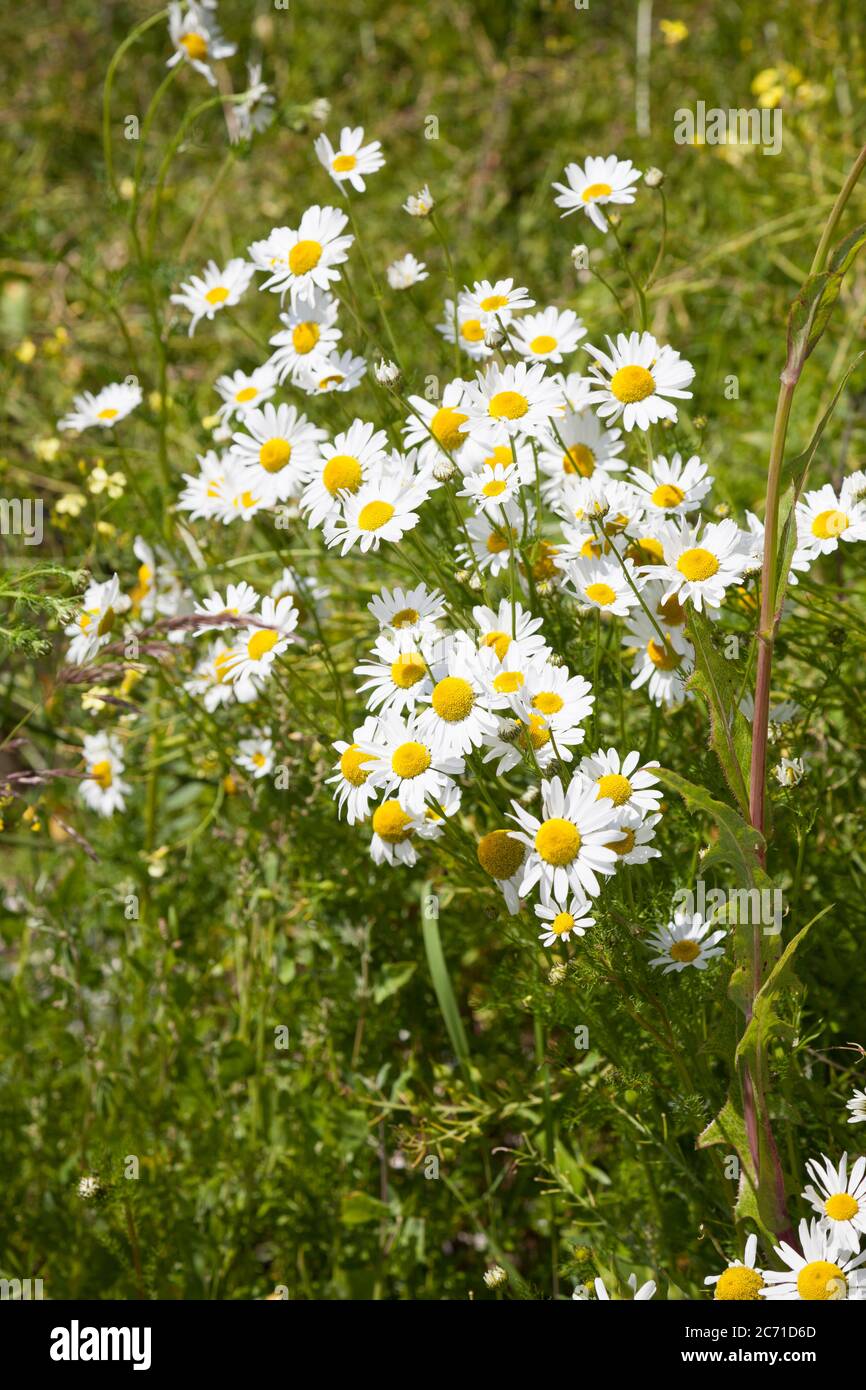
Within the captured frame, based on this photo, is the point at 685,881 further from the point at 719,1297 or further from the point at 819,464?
the point at 819,464

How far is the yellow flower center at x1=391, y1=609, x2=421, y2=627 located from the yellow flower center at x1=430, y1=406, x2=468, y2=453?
0.22 metres

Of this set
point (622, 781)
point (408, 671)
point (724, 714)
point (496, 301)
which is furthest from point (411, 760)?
point (496, 301)

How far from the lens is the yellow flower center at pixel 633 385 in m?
1.50

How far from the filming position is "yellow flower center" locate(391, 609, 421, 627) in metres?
1.53

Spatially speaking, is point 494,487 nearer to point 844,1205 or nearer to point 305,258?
point 305,258

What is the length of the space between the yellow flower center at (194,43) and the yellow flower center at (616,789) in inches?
62.5

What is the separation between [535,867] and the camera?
1298 mm

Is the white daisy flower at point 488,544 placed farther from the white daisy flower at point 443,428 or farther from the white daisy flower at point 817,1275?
the white daisy flower at point 817,1275

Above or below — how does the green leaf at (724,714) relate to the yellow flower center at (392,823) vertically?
above

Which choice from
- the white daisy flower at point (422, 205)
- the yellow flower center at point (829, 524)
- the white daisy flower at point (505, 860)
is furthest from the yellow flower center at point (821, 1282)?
the white daisy flower at point (422, 205)

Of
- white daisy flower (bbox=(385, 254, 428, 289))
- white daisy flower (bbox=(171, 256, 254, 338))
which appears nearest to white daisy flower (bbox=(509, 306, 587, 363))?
white daisy flower (bbox=(385, 254, 428, 289))

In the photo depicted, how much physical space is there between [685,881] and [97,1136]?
101 centimetres

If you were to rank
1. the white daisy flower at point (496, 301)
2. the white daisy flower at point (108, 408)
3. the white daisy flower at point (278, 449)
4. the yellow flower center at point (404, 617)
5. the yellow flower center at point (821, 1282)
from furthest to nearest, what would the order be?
the white daisy flower at point (108, 408) → the white daisy flower at point (278, 449) → the white daisy flower at point (496, 301) → the yellow flower center at point (404, 617) → the yellow flower center at point (821, 1282)
